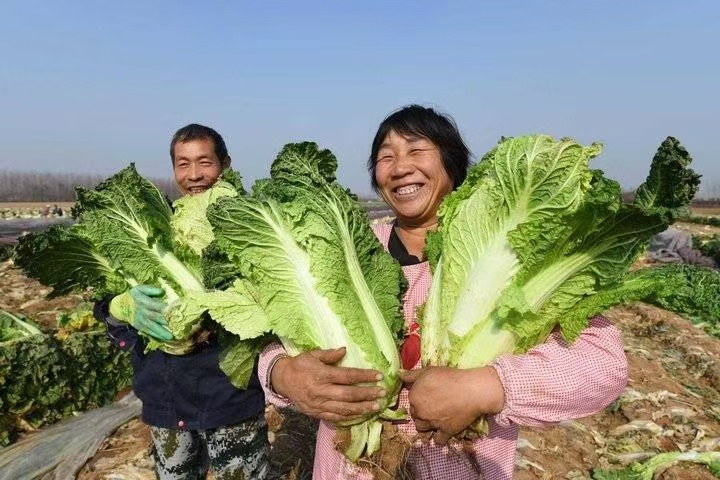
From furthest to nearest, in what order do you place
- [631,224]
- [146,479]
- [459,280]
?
[146,479], [459,280], [631,224]

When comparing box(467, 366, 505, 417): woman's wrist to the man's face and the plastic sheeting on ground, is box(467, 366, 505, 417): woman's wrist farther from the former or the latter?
the plastic sheeting on ground

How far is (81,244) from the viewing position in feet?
11.6

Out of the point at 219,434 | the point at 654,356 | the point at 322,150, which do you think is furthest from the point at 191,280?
A: the point at 654,356

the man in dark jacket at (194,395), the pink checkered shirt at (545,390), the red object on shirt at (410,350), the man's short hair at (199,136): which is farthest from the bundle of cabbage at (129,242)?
the pink checkered shirt at (545,390)

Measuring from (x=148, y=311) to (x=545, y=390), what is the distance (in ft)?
8.14

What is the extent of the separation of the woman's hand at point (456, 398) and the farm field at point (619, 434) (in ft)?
3.88

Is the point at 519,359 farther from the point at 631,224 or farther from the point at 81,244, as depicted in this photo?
the point at 81,244

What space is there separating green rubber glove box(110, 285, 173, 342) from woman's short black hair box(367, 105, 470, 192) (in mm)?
1705

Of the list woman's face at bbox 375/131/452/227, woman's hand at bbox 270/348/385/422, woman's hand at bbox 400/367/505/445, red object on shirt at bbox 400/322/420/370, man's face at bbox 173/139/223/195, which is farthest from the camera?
man's face at bbox 173/139/223/195

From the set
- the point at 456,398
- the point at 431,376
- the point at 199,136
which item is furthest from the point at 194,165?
the point at 456,398

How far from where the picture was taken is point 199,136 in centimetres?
390

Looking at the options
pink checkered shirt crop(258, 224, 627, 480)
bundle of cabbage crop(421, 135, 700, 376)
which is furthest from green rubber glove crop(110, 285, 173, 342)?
bundle of cabbage crop(421, 135, 700, 376)

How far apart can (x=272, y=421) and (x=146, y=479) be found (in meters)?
1.57

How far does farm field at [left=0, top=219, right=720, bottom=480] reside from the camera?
18.7 feet
